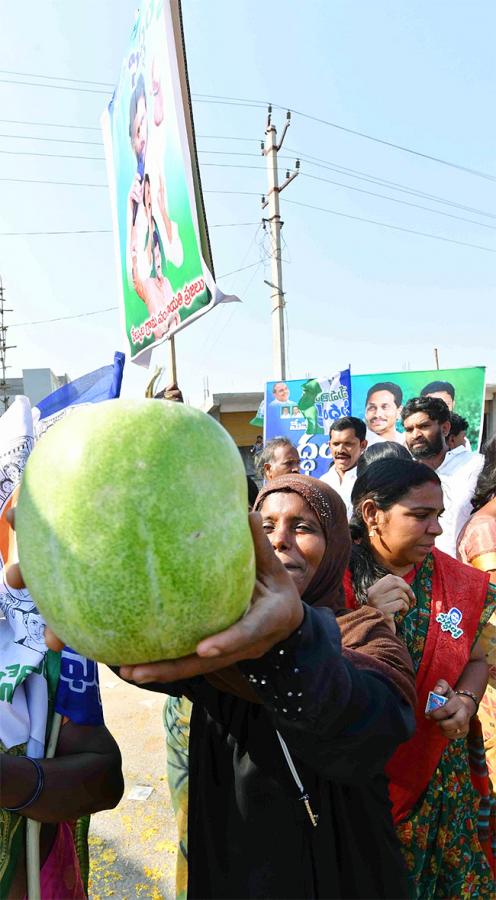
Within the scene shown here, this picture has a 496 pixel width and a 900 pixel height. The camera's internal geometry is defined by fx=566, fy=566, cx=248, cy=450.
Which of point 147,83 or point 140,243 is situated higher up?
point 147,83

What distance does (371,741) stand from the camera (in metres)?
1.06

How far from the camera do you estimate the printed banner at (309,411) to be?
6.21 metres

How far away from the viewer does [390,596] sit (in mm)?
1797

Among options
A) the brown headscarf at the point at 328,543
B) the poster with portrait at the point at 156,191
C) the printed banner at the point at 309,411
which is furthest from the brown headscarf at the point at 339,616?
the printed banner at the point at 309,411

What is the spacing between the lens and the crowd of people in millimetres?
1006

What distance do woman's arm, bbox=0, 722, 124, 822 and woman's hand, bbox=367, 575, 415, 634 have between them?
0.87 meters

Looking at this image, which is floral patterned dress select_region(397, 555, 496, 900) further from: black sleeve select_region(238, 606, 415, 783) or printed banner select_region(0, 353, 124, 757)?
printed banner select_region(0, 353, 124, 757)

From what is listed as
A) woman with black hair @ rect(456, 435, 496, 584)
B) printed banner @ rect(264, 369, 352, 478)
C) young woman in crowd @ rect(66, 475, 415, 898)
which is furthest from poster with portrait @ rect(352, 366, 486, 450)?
young woman in crowd @ rect(66, 475, 415, 898)

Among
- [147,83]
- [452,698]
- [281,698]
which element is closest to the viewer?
[281,698]

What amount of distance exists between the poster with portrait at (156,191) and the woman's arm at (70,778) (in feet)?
6.02

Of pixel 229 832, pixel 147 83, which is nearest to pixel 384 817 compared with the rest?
pixel 229 832

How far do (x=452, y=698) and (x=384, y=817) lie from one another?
0.56 meters

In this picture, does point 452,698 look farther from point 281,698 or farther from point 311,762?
point 281,698

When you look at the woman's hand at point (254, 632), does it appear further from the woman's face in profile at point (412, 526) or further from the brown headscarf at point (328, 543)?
the woman's face in profile at point (412, 526)
